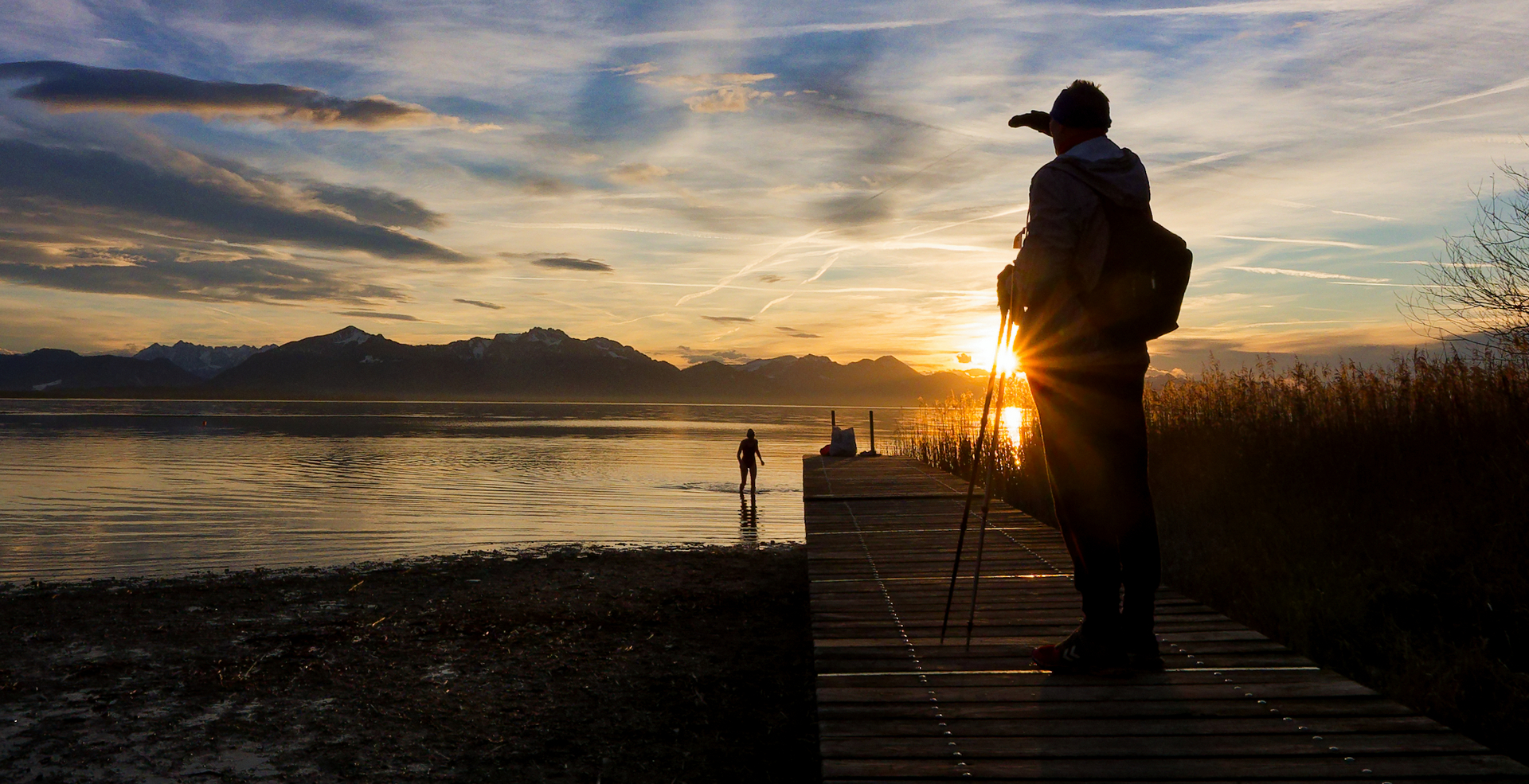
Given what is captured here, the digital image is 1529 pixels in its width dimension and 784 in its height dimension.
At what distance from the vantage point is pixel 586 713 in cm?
648

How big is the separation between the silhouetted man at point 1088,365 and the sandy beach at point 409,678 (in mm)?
2648

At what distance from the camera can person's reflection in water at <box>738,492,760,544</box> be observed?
15516mm

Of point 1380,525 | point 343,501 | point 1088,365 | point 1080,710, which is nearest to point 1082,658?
point 1080,710

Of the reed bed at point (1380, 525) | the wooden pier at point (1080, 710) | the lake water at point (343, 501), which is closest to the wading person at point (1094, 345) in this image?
the wooden pier at point (1080, 710)

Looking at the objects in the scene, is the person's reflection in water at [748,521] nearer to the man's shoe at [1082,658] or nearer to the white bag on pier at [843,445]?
the white bag on pier at [843,445]

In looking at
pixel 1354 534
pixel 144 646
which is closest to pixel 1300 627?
pixel 1354 534

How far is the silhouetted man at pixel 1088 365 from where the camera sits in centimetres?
331

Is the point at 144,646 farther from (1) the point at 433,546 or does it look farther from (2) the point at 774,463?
(2) the point at 774,463

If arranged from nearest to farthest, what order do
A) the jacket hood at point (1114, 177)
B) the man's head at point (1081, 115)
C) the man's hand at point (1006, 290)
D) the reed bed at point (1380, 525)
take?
the jacket hood at point (1114, 177) < the man's head at point (1081, 115) < the man's hand at point (1006, 290) < the reed bed at point (1380, 525)

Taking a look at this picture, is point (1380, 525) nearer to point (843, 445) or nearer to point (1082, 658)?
point (1082, 658)

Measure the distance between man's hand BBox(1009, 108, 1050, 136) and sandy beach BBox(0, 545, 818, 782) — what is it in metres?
3.77

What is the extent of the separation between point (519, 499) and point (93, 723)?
14880 millimetres

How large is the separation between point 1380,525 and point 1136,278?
5.34m

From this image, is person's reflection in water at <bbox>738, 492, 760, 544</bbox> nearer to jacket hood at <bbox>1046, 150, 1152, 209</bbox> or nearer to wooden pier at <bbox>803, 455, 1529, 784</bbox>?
wooden pier at <bbox>803, 455, 1529, 784</bbox>
